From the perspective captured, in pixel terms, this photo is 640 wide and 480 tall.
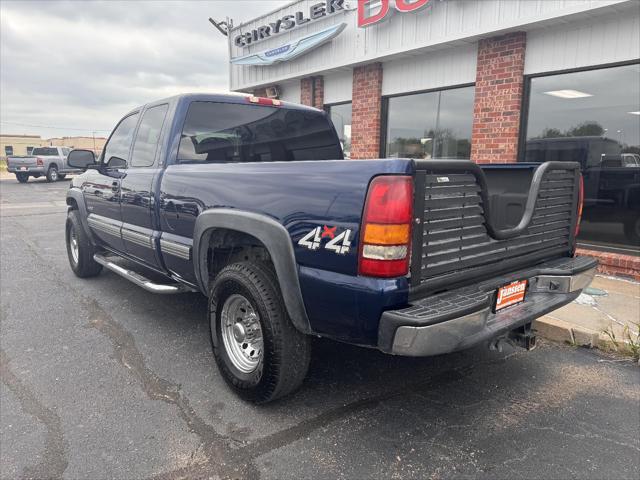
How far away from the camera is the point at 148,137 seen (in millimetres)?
4109

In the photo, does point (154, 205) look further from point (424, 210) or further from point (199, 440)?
point (424, 210)

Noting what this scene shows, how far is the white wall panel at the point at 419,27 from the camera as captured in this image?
5578 mm

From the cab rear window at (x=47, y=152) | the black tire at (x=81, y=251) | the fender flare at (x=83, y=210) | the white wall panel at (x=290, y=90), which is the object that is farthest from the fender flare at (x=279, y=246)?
Answer: the cab rear window at (x=47, y=152)

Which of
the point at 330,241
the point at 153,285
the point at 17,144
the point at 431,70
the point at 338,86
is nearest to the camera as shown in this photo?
the point at 330,241

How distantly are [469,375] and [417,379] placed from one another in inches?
15.3

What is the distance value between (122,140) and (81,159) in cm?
56

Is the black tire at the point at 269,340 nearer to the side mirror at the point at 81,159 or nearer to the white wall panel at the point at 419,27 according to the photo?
the side mirror at the point at 81,159

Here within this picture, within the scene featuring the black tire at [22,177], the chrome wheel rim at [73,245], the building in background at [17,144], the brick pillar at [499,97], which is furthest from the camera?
the building in background at [17,144]

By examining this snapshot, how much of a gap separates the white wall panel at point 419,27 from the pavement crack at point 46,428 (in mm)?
6413

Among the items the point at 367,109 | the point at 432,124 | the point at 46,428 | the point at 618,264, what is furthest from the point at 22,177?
the point at 618,264

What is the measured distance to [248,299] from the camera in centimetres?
274

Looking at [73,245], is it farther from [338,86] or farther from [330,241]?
[338,86]

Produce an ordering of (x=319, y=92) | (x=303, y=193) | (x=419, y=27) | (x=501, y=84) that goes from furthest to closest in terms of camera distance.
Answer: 1. (x=319, y=92)
2. (x=419, y=27)
3. (x=501, y=84)
4. (x=303, y=193)

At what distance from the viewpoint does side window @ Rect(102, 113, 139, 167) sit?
4.53m
